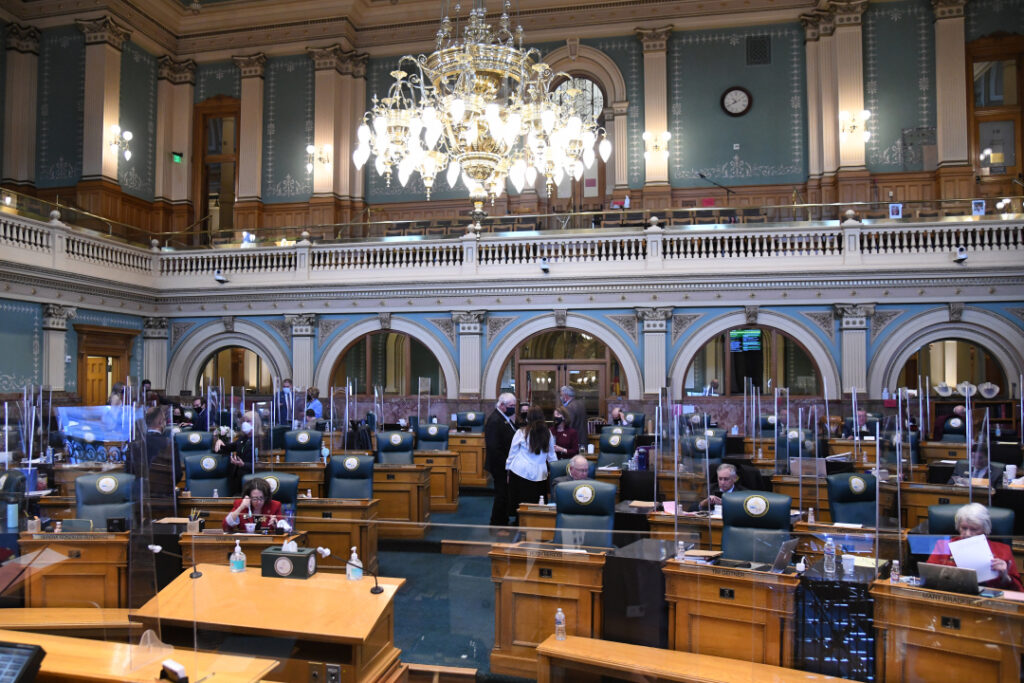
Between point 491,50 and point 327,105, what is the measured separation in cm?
1037

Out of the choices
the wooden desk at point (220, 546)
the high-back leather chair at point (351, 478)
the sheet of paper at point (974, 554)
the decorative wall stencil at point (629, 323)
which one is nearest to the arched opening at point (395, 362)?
the decorative wall stencil at point (629, 323)

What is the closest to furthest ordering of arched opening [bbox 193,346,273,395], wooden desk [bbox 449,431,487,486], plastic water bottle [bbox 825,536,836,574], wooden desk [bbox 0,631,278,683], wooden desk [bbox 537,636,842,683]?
wooden desk [bbox 0,631,278,683], wooden desk [bbox 537,636,842,683], plastic water bottle [bbox 825,536,836,574], wooden desk [bbox 449,431,487,486], arched opening [bbox 193,346,273,395]

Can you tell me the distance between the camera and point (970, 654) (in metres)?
3.54

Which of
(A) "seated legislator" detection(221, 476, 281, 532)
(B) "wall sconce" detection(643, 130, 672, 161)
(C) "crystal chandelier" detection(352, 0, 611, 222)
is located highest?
(B) "wall sconce" detection(643, 130, 672, 161)

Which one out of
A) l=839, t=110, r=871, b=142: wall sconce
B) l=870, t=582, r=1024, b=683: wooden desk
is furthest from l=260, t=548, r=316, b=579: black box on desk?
l=839, t=110, r=871, b=142: wall sconce

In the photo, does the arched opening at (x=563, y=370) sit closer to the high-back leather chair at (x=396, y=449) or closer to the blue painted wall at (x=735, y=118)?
the blue painted wall at (x=735, y=118)

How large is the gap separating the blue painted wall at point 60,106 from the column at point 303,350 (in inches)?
263

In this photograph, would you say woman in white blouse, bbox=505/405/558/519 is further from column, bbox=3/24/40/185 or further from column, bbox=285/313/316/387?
column, bbox=3/24/40/185

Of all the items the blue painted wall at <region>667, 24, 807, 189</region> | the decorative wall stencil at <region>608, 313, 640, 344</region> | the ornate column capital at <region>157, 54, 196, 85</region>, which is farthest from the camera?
the ornate column capital at <region>157, 54, 196, 85</region>

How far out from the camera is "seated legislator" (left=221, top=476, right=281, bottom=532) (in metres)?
5.35

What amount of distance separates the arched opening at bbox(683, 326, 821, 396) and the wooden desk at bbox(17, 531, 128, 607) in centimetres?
1188

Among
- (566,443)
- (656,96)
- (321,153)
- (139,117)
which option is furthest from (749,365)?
(139,117)

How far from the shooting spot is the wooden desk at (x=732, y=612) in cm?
399

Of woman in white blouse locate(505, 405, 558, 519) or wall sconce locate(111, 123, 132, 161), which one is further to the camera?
wall sconce locate(111, 123, 132, 161)
